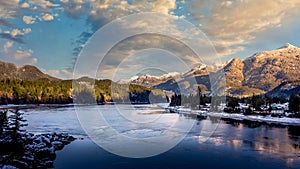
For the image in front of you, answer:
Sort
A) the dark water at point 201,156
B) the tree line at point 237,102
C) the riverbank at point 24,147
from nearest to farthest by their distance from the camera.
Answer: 1. the riverbank at point 24,147
2. the dark water at point 201,156
3. the tree line at point 237,102

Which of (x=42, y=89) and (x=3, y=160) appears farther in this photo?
(x=42, y=89)

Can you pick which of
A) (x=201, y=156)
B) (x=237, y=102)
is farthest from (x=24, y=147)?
(x=237, y=102)

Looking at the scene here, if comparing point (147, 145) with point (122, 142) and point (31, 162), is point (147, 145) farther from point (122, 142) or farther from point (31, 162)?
point (31, 162)

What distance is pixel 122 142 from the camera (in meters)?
32.4

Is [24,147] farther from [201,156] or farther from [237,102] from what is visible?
[237,102]

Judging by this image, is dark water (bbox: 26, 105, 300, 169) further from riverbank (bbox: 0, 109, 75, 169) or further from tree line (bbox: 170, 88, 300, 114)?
tree line (bbox: 170, 88, 300, 114)

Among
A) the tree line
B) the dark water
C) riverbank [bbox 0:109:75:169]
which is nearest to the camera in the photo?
riverbank [bbox 0:109:75:169]

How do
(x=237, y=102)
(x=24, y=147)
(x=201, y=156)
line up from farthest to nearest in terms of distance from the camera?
(x=237, y=102)
(x=24, y=147)
(x=201, y=156)

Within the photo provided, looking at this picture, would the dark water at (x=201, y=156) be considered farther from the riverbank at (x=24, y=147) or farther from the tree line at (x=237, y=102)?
the tree line at (x=237, y=102)

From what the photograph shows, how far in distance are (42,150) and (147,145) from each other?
11304mm

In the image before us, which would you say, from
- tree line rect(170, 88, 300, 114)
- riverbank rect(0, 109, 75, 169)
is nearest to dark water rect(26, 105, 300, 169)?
riverbank rect(0, 109, 75, 169)

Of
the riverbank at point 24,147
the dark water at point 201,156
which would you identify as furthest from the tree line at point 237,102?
the riverbank at point 24,147

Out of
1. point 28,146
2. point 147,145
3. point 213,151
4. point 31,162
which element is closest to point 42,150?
point 28,146

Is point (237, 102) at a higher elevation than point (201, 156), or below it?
higher
